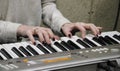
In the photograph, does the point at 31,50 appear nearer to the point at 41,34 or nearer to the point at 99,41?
the point at 41,34

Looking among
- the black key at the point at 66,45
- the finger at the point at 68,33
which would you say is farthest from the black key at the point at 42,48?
the finger at the point at 68,33

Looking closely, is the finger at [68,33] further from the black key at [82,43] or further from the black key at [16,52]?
the black key at [16,52]

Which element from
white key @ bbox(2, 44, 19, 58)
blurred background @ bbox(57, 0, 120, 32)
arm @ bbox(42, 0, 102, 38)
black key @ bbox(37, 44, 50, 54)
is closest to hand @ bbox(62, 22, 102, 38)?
arm @ bbox(42, 0, 102, 38)

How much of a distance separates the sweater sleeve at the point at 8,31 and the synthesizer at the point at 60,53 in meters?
0.22

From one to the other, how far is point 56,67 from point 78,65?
0.08 m

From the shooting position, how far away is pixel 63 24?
173 cm

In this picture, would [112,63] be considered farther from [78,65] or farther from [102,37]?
[102,37]

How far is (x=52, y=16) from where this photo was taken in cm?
189

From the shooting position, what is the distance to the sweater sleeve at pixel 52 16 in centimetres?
178

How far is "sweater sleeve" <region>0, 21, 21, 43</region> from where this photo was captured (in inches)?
63.7

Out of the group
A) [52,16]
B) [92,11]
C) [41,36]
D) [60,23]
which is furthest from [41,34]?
[92,11]

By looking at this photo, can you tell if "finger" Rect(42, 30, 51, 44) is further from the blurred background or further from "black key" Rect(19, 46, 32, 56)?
the blurred background

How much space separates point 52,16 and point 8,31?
336 mm

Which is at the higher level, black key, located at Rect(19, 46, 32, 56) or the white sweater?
the white sweater
